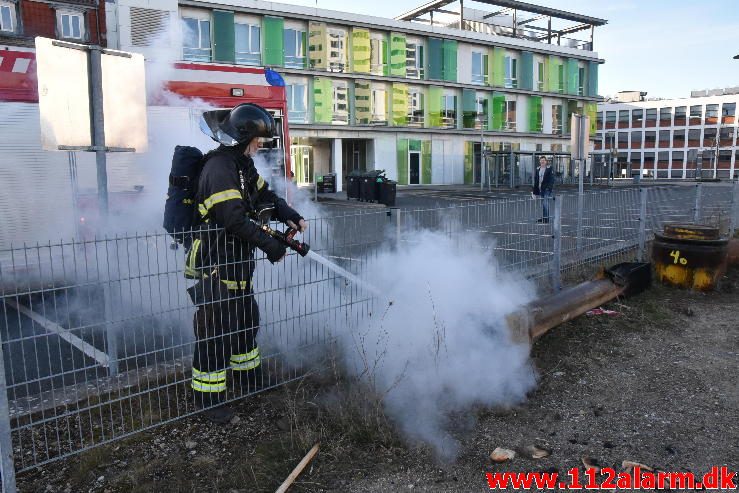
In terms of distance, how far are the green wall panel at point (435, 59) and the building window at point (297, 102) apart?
8605mm

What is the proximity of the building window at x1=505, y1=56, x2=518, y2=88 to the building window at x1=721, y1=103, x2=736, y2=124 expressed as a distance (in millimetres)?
42838

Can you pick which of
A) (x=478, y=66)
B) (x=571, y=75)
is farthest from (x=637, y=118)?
(x=478, y=66)

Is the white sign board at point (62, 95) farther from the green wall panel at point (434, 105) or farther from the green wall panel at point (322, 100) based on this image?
the green wall panel at point (434, 105)

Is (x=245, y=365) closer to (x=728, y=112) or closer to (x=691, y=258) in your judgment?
(x=691, y=258)

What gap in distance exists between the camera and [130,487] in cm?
294

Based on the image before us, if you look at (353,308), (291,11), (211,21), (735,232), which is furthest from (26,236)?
(291,11)

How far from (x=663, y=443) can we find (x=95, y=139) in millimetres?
4222

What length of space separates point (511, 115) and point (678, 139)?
140 feet

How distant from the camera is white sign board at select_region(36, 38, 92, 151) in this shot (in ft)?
12.9

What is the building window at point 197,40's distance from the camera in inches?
1088

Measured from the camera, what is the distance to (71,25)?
953 cm

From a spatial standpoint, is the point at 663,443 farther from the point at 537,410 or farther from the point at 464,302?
the point at 464,302

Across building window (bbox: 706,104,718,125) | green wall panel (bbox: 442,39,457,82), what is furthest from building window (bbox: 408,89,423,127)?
building window (bbox: 706,104,718,125)

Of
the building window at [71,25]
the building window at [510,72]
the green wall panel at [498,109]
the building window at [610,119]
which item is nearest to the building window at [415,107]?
the green wall panel at [498,109]
